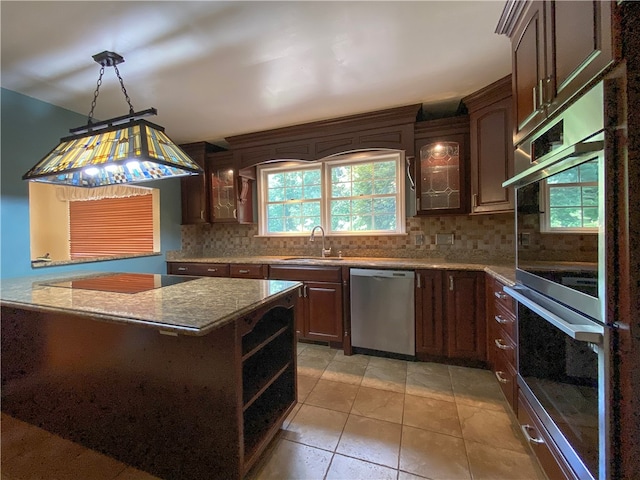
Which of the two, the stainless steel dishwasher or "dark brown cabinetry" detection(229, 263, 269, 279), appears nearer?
the stainless steel dishwasher

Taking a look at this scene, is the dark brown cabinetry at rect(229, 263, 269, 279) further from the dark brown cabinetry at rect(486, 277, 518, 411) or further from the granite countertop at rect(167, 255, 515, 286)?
the dark brown cabinetry at rect(486, 277, 518, 411)

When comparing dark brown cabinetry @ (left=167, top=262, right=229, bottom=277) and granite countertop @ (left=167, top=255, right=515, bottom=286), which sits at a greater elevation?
granite countertop @ (left=167, top=255, right=515, bottom=286)

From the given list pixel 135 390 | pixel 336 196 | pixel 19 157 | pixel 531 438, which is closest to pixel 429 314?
pixel 531 438

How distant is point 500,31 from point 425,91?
0.83 m

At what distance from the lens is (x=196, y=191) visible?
12.3 ft

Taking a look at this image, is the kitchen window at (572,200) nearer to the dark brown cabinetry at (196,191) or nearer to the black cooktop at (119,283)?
the black cooktop at (119,283)

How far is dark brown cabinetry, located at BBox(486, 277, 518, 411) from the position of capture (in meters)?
1.57

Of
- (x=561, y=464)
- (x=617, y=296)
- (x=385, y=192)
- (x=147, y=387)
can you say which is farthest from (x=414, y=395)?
(x=385, y=192)

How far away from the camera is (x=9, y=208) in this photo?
2.27 meters

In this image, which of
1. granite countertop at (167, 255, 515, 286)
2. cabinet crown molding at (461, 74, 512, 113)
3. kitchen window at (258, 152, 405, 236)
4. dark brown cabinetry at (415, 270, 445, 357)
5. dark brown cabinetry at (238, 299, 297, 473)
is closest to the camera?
dark brown cabinetry at (238, 299, 297, 473)

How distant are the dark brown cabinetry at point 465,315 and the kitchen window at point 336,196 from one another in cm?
94

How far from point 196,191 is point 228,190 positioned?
53cm

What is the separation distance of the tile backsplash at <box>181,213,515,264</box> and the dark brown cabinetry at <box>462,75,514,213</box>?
0.43 metres

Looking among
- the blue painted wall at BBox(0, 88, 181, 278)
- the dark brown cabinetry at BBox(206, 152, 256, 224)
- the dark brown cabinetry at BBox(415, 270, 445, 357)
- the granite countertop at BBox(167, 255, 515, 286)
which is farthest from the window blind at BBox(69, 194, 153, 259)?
the dark brown cabinetry at BBox(415, 270, 445, 357)
